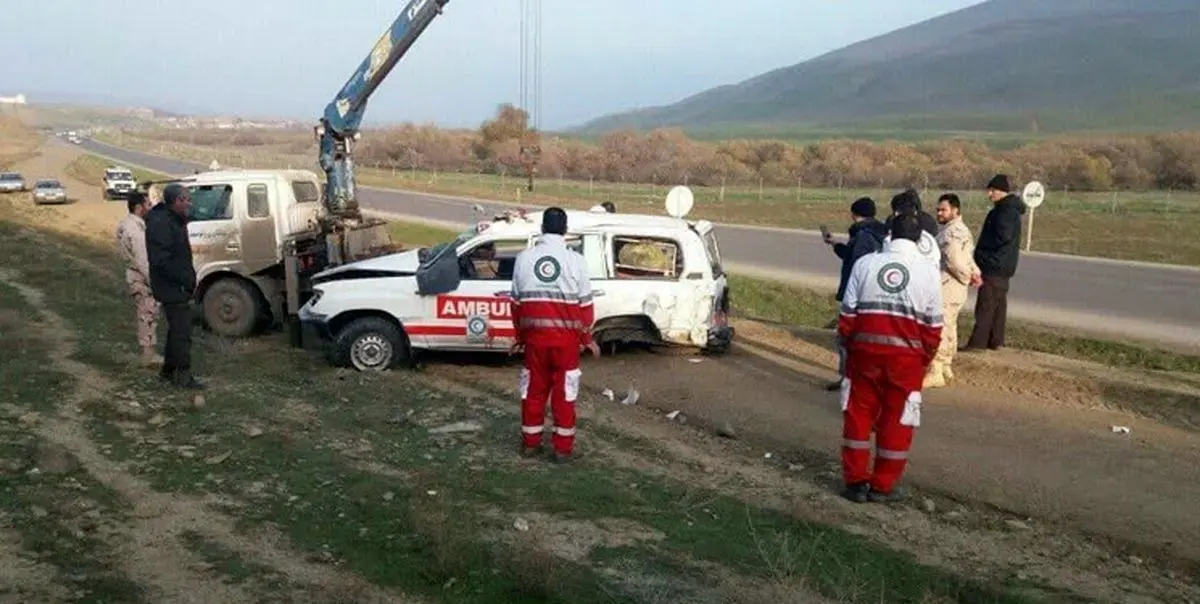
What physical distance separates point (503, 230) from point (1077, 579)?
21.4ft

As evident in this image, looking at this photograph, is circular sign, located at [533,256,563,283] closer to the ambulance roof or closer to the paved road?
the ambulance roof

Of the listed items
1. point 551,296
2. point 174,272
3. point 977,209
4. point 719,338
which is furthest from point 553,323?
point 977,209

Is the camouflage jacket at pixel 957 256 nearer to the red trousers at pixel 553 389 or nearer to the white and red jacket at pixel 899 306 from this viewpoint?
the white and red jacket at pixel 899 306

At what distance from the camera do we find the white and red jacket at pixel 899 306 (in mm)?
6309

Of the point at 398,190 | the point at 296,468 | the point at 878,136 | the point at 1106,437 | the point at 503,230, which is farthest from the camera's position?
the point at 878,136

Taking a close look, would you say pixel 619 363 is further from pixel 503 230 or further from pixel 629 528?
pixel 629 528

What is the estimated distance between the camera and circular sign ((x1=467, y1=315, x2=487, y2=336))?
399 inches

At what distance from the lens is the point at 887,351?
20.7 feet

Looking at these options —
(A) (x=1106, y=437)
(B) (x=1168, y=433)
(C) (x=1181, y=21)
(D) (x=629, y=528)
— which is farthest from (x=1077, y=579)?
(C) (x=1181, y=21)

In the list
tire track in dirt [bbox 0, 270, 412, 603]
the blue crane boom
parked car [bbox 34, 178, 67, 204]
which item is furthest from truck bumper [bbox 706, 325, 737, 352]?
parked car [bbox 34, 178, 67, 204]

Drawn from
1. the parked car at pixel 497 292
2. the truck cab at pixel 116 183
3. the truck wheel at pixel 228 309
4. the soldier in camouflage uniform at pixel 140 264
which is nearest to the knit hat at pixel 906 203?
the parked car at pixel 497 292

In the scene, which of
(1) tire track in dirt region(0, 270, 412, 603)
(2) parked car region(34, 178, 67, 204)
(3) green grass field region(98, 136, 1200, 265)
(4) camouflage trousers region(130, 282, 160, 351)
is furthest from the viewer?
(2) parked car region(34, 178, 67, 204)

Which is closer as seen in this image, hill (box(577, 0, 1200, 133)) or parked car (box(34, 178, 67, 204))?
parked car (box(34, 178, 67, 204))

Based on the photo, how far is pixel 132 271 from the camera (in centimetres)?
976
